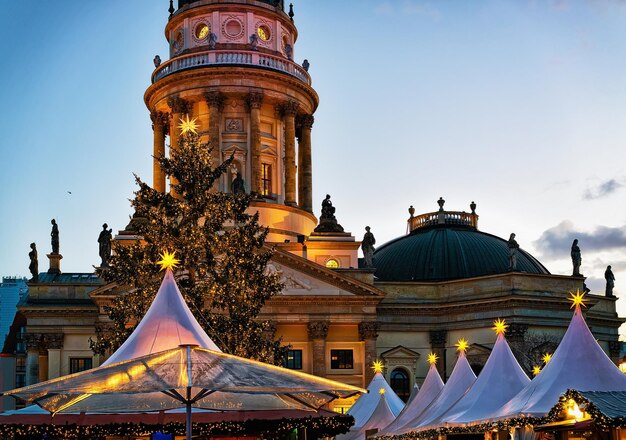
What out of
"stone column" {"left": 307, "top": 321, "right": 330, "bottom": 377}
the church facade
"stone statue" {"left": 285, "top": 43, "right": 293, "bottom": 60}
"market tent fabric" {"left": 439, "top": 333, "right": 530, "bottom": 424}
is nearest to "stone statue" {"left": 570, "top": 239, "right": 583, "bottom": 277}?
the church facade

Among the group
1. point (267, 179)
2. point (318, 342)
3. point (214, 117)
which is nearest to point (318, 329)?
point (318, 342)

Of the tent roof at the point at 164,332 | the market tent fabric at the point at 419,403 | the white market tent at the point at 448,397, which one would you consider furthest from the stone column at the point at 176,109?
the tent roof at the point at 164,332

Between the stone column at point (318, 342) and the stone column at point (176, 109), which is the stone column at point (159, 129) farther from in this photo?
the stone column at point (318, 342)

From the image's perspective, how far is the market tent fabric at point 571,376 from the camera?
25781mm

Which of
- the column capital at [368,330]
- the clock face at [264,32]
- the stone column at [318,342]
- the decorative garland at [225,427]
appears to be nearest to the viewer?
the decorative garland at [225,427]

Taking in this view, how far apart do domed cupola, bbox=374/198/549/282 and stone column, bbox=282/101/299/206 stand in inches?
307

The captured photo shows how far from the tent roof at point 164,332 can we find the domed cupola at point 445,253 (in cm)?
4089

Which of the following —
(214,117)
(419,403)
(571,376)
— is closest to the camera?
(571,376)

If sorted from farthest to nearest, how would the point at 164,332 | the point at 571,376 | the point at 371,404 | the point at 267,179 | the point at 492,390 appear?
the point at 267,179
the point at 371,404
the point at 492,390
the point at 571,376
the point at 164,332

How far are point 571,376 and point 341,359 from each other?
109 ft

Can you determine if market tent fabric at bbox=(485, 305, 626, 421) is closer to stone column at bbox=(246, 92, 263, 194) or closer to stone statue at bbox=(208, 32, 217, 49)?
stone column at bbox=(246, 92, 263, 194)

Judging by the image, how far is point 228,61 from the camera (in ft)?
217

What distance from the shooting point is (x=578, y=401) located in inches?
901

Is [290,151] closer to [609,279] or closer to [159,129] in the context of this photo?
[159,129]
